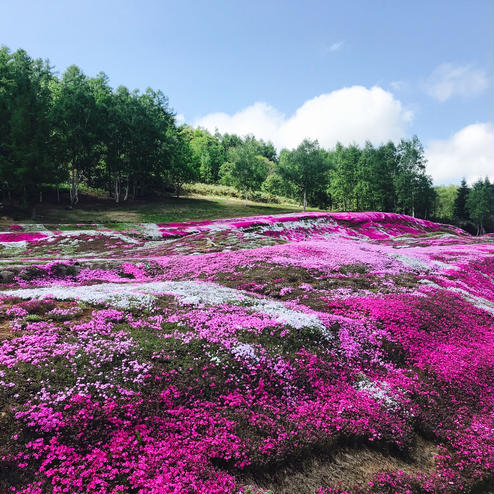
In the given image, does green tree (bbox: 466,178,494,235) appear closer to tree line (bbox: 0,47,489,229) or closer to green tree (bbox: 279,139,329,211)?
tree line (bbox: 0,47,489,229)

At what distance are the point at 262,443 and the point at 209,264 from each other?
17.9m

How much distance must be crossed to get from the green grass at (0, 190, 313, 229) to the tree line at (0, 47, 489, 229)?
→ 357 centimetres

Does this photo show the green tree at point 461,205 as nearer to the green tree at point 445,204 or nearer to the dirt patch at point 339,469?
the green tree at point 445,204

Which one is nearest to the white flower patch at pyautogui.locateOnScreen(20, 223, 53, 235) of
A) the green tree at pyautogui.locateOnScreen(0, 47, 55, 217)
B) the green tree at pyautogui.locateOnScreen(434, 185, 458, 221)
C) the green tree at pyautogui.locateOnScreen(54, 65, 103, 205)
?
the green tree at pyautogui.locateOnScreen(0, 47, 55, 217)

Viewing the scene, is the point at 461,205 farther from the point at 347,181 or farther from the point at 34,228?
the point at 34,228

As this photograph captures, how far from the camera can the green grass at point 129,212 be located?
56.2 meters

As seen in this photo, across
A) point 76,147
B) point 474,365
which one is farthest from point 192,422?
point 76,147

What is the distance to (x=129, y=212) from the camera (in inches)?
2704

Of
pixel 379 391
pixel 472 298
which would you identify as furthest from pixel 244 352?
pixel 472 298

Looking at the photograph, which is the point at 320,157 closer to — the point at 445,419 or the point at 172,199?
the point at 172,199

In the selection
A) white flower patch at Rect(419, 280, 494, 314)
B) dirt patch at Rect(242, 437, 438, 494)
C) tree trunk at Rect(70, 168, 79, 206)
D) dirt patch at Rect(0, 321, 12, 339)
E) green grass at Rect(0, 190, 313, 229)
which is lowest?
dirt patch at Rect(242, 437, 438, 494)

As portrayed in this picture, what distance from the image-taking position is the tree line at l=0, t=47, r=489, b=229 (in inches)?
2249

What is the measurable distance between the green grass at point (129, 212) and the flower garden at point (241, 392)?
137 ft

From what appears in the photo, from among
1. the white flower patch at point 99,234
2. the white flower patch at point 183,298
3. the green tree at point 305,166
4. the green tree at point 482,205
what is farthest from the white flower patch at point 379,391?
the green tree at point 482,205
